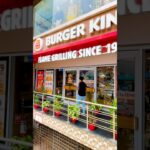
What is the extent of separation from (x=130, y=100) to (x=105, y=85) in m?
1.54

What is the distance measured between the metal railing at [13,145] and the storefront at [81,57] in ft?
5.63

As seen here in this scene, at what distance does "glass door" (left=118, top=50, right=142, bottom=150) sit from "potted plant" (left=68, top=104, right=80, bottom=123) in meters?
1.06

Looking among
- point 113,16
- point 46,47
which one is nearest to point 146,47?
point 46,47

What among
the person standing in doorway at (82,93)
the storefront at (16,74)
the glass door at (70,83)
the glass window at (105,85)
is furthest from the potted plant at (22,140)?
the glass window at (105,85)

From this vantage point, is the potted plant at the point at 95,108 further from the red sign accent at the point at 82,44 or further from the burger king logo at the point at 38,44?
the burger king logo at the point at 38,44

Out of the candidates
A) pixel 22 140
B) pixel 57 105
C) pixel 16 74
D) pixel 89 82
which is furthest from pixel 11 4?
pixel 89 82

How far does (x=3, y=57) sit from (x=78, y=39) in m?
2.91

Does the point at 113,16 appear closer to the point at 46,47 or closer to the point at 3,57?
the point at 46,47

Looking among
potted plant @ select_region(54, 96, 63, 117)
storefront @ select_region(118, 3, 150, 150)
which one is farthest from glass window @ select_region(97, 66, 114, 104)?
storefront @ select_region(118, 3, 150, 150)

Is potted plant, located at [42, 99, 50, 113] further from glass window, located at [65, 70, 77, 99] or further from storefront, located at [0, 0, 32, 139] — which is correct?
storefront, located at [0, 0, 32, 139]

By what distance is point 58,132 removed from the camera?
1957mm

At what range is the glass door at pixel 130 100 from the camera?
290 cm

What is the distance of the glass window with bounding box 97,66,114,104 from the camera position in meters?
1.53

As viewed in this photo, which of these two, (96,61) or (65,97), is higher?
(96,61)
